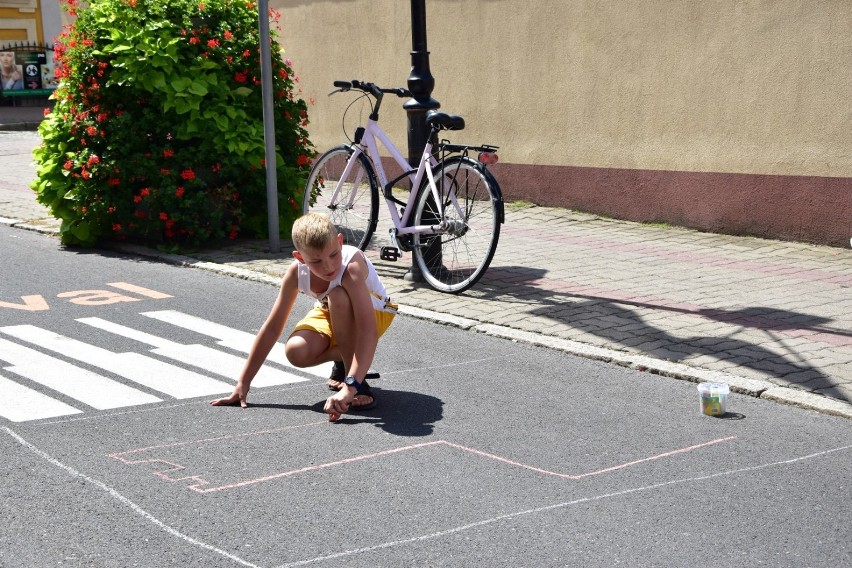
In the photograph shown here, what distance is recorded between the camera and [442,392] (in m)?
6.23

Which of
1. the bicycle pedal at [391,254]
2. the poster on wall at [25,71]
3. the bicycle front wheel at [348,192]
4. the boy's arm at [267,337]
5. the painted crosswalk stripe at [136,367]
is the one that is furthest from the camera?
the poster on wall at [25,71]

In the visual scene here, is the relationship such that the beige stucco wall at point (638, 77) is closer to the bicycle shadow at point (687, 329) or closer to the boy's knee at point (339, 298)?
the bicycle shadow at point (687, 329)

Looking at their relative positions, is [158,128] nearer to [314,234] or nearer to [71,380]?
[71,380]

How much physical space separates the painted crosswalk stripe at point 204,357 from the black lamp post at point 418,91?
7.66ft

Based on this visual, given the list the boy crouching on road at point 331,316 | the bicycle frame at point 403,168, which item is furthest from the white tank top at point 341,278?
the bicycle frame at point 403,168

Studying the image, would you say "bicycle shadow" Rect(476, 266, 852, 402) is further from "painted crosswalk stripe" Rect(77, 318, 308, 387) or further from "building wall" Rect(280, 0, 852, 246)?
"building wall" Rect(280, 0, 852, 246)

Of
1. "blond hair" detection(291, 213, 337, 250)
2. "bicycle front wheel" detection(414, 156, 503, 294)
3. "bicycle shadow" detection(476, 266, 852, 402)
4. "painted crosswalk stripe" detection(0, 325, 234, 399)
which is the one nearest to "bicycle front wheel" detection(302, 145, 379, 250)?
"bicycle front wheel" detection(414, 156, 503, 294)

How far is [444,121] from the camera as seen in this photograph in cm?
859

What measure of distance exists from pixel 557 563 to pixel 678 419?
188 centimetres

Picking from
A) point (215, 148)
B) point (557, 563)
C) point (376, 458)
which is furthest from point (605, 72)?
point (557, 563)

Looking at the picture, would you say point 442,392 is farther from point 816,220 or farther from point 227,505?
point 816,220

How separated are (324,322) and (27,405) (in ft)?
4.94

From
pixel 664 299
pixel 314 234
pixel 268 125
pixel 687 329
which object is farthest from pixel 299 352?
pixel 268 125

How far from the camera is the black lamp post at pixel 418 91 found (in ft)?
29.7
